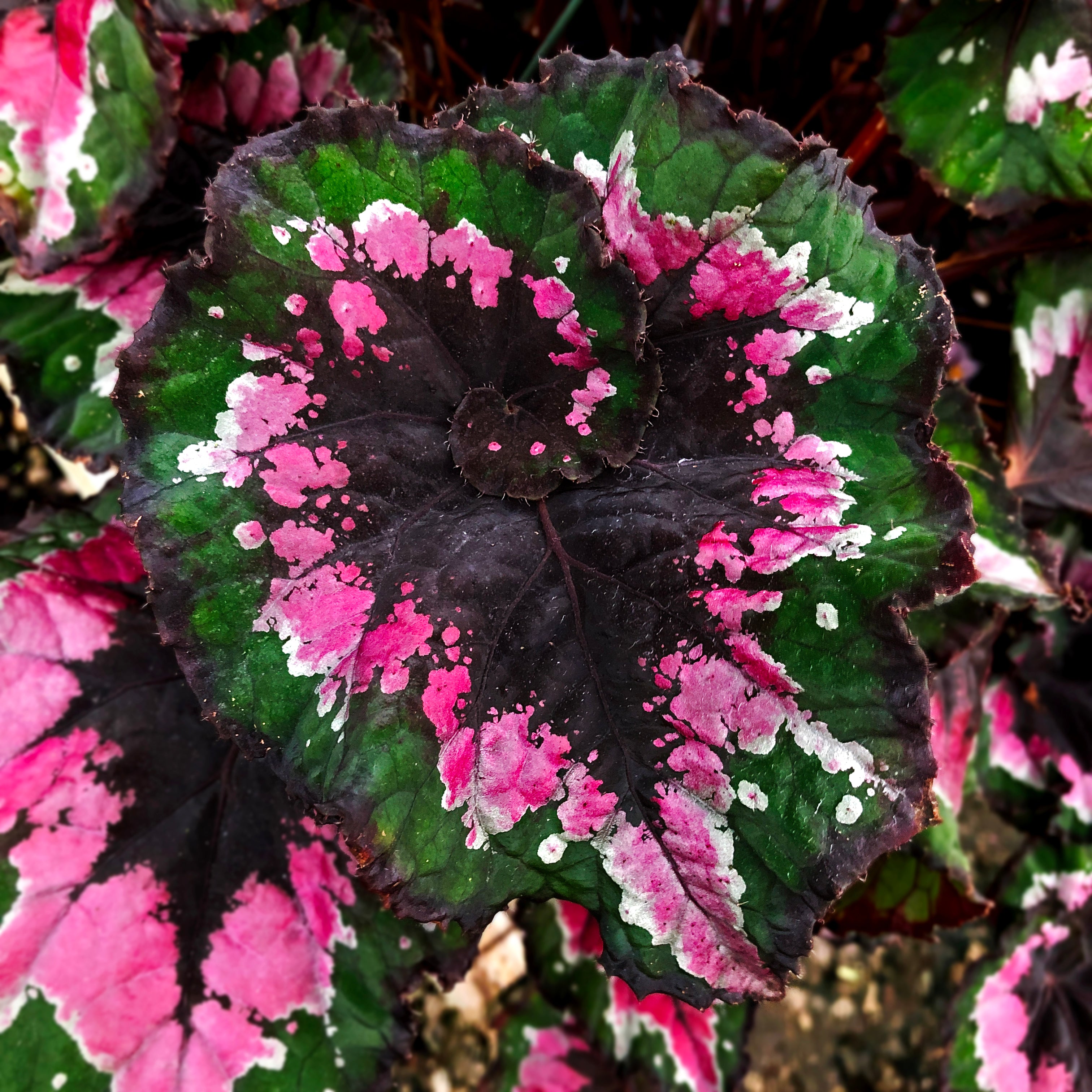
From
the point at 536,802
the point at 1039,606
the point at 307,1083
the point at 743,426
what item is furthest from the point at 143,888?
the point at 1039,606

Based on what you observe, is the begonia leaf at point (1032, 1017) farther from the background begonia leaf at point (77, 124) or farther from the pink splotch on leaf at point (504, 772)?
the background begonia leaf at point (77, 124)

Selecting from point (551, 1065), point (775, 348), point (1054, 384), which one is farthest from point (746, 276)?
point (551, 1065)

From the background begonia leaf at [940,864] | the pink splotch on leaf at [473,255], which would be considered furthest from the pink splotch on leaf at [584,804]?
the background begonia leaf at [940,864]

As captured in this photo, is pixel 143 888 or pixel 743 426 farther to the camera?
pixel 143 888

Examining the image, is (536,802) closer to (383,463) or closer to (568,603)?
(568,603)

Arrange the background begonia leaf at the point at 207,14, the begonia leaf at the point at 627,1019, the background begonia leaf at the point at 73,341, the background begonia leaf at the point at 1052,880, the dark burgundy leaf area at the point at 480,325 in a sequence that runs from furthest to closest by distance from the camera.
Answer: the background begonia leaf at the point at 1052,880 → the begonia leaf at the point at 627,1019 → the background begonia leaf at the point at 73,341 → the background begonia leaf at the point at 207,14 → the dark burgundy leaf area at the point at 480,325

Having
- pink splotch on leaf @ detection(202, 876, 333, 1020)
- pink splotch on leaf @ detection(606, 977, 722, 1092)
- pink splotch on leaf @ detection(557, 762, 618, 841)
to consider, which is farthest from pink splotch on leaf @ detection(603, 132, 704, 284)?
pink splotch on leaf @ detection(606, 977, 722, 1092)
